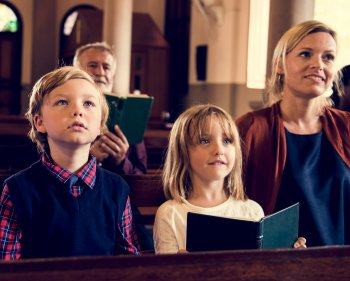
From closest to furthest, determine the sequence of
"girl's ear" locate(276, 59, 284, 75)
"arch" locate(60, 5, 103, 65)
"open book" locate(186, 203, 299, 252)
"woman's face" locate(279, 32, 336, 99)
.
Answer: "open book" locate(186, 203, 299, 252), "woman's face" locate(279, 32, 336, 99), "girl's ear" locate(276, 59, 284, 75), "arch" locate(60, 5, 103, 65)

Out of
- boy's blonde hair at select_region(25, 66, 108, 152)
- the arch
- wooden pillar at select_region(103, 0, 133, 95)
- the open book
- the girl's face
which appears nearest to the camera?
the open book

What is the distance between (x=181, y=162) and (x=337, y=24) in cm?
443

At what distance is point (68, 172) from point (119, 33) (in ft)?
26.8

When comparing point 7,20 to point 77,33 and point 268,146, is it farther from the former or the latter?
point 268,146

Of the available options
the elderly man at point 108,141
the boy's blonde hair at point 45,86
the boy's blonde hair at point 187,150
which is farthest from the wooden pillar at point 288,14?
the boy's blonde hair at point 45,86

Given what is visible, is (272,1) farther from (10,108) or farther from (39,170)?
(10,108)

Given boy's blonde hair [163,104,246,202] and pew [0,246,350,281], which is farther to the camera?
boy's blonde hair [163,104,246,202]

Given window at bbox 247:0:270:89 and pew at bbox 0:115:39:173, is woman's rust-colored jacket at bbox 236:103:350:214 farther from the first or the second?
window at bbox 247:0:270:89

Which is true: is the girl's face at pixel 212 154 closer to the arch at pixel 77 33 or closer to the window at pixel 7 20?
the arch at pixel 77 33

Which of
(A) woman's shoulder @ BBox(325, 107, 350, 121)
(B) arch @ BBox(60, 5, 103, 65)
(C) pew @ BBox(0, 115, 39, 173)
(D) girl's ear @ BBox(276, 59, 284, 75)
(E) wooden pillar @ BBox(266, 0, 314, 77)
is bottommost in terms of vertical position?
(C) pew @ BBox(0, 115, 39, 173)

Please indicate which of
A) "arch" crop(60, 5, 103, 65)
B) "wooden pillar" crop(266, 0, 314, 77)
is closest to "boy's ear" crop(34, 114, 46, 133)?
"wooden pillar" crop(266, 0, 314, 77)

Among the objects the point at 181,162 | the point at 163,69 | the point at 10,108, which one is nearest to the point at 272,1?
the point at 181,162

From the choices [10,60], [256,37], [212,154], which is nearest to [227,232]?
[212,154]

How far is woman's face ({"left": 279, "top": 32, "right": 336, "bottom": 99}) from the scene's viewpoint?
2359 mm
